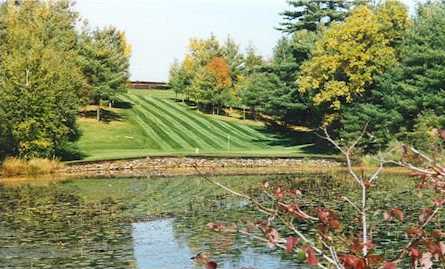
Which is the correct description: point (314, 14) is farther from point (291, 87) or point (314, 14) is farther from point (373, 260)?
point (373, 260)

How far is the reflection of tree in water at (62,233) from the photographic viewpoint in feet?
50.8

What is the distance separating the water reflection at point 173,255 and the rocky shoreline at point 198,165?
2135 centimetres

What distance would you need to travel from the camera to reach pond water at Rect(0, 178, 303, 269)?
603 inches

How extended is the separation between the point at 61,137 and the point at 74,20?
21549mm

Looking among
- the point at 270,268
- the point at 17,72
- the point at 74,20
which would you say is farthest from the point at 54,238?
the point at 74,20

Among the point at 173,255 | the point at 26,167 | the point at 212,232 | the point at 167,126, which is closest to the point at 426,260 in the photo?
the point at 173,255

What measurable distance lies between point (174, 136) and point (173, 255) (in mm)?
41187

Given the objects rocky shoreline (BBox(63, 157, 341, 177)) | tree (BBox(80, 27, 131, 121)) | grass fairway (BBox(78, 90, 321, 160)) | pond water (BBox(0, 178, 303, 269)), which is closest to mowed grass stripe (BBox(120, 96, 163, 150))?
grass fairway (BBox(78, 90, 321, 160))

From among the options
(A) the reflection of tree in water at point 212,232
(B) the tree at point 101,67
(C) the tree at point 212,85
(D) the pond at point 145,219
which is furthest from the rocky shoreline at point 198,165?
(C) the tree at point 212,85

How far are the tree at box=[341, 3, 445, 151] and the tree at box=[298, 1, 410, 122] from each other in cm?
158

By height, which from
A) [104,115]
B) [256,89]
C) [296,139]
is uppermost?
[256,89]

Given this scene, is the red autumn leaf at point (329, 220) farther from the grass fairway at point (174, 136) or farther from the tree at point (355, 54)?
the tree at point (355, 54)

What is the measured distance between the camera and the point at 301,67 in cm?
5259

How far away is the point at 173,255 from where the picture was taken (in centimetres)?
1594
